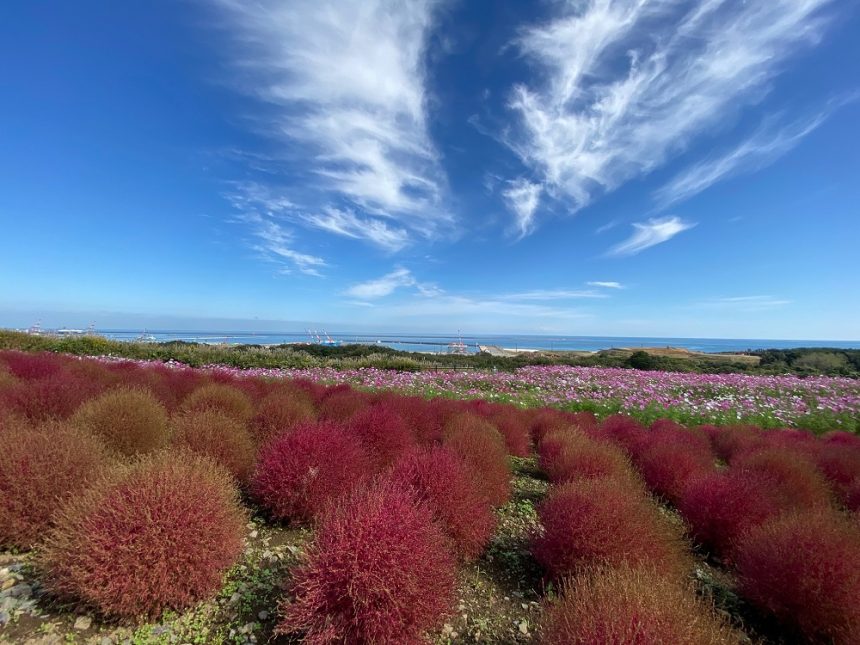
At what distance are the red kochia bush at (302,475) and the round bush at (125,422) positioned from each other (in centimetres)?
163

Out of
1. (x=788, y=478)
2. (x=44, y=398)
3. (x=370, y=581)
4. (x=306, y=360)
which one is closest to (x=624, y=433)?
(x=788, y=478)

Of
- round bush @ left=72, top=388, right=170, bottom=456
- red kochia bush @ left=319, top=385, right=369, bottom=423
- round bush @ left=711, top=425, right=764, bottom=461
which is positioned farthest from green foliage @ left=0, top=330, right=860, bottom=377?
round bush @ left=72, top=388, right=170, bottom=456

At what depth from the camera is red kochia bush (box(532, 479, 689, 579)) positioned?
299 cm

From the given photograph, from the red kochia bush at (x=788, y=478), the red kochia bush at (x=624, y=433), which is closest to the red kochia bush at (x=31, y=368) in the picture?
the red kochia bush at (x=624, y=433)

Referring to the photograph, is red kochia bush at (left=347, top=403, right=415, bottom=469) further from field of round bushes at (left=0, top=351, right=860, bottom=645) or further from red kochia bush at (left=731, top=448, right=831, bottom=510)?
red kochia bush at (left=731, top=448, right=831, bottom=510)

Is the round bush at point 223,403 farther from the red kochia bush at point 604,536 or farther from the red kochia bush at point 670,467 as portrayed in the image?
the red kochia bush at point 670,467

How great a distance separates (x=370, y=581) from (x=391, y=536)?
0.82 ft

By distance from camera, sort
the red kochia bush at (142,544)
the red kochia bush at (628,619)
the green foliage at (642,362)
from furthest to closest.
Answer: the green foliage at (642,362) → the red kochia bush at (142,544) → the red kochia bush at (628,619)

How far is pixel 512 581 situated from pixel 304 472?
2.17 metres

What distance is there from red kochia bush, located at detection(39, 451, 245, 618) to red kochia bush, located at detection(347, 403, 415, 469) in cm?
237

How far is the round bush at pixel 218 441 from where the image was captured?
452cm

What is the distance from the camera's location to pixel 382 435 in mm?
5418

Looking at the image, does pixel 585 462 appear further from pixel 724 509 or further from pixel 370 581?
pixel 370 581

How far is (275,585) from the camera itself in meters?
3.03
